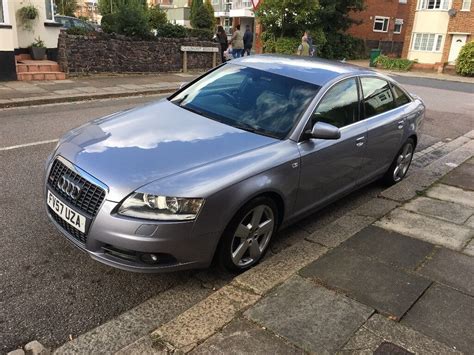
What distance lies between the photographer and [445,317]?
3053 mm

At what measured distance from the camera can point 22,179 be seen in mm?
5332

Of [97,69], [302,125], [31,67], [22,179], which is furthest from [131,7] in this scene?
[302,125]

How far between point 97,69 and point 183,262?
12.2 metres

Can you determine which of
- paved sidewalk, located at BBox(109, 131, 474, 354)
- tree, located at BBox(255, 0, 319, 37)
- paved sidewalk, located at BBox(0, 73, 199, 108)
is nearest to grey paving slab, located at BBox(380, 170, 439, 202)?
paved sidewalk, located at BBox(109, 131, 474, 354)

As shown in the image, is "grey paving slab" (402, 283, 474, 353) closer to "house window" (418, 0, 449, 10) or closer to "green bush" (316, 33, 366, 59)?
"green bush" (316, 33, 366, 59)

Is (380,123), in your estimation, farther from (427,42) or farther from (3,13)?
(427,42)

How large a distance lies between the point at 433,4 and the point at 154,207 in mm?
35266

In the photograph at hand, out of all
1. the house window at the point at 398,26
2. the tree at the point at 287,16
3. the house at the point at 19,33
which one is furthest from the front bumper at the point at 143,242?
the house window at the point at 398,26

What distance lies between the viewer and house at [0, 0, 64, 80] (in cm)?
1162

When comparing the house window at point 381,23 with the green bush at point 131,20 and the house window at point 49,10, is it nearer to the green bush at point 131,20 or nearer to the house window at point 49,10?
the green bush at point 131,20

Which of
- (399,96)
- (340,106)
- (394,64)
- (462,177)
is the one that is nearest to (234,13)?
(394,64)

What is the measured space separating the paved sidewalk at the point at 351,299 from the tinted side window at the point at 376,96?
46.0 inches

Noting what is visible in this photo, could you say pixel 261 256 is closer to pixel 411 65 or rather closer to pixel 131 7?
pixel 131 7

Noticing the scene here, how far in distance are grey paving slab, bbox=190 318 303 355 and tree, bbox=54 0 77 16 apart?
4098cm
